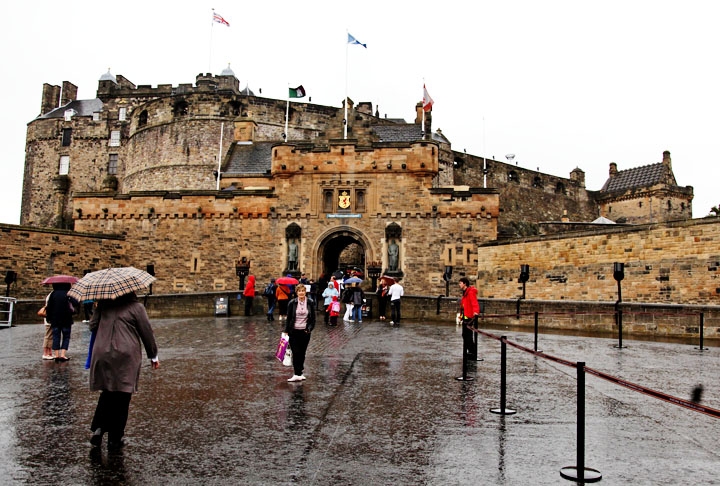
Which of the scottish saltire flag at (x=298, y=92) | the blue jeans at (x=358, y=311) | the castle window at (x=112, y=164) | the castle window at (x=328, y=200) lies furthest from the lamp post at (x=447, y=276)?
the castle window at (x=112, y=164)

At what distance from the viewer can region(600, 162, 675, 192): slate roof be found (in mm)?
52594

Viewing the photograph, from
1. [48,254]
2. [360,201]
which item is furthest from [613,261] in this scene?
[48,254]

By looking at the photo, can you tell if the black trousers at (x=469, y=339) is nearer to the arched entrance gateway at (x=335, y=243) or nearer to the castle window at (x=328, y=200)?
the arched entrance gateway at (x=335, y=243)

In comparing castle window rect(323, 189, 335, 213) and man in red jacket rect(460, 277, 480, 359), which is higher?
castle window rect(323, 189, 335, 213)

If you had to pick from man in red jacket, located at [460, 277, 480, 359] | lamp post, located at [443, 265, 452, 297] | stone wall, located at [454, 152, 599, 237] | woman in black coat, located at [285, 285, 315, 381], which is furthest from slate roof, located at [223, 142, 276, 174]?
woman in black coat, located at [285, 285, 315, 381]

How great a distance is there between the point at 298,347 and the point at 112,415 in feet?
10.7

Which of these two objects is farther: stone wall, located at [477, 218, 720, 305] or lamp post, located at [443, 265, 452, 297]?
lamp post, located at [443, 265, 452, 297]

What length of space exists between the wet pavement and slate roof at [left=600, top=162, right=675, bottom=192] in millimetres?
47106

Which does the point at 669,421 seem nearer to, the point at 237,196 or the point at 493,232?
the point at 493,232

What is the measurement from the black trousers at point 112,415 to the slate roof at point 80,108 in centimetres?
5376

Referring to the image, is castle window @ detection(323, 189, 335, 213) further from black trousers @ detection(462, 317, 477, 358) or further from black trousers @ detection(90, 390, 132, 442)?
black trousers @ detection(90, 390, 132, 442)

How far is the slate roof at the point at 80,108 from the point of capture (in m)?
53.8

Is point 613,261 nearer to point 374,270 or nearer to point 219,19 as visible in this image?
point 374,270

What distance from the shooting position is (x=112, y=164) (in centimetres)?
4891
